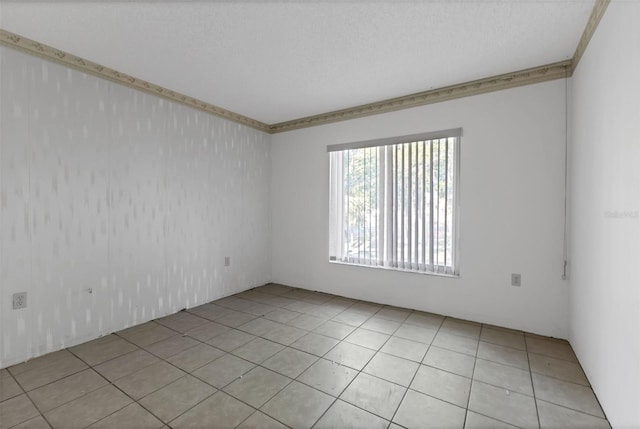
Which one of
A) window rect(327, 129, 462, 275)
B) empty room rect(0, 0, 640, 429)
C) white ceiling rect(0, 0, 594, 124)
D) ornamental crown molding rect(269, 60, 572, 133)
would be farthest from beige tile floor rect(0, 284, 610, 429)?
white ceiling rect(0, 0, 594, 124)

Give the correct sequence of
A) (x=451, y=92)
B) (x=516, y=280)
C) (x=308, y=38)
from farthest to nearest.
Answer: (x=451, y=92)
(x=516, y=280)
(x=308, y=38)

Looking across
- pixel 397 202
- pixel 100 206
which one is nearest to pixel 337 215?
pixel 397 202

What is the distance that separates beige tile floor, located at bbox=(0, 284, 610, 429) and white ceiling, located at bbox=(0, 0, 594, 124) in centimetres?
255

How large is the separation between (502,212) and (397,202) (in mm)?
1090

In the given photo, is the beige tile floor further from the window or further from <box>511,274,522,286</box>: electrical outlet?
the window

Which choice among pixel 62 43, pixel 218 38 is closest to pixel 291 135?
pixel 218 38

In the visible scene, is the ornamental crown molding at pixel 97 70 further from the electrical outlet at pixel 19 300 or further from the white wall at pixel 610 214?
the white wall at pixel 610 214

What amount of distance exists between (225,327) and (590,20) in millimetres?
3955

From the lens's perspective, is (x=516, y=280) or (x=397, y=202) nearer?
(x=516, y=280)

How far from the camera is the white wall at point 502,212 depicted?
2664 mm

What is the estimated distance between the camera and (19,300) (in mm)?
2244

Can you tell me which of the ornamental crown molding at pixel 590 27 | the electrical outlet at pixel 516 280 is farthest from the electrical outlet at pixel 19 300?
the ornamental crown molding at pixel 590 27

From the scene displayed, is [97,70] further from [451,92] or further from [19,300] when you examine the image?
[451,92]

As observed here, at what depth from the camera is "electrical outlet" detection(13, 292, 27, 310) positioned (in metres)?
2.22
